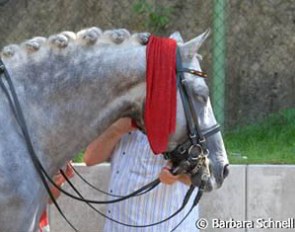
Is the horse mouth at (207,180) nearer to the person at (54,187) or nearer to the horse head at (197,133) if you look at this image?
the horse head at (197,133)

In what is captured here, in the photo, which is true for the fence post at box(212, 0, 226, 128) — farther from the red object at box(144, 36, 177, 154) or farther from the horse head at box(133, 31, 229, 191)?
the red object at box(144, 36, 177, 154)

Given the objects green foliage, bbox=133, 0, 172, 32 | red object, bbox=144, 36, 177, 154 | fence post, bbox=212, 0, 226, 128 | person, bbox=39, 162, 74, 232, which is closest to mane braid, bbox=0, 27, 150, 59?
red object, bbox=144, 36, 177, 154

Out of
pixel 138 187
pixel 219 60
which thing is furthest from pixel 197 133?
pixel 219 60

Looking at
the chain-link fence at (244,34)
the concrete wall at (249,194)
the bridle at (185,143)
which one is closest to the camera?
the bridle at (185,143)

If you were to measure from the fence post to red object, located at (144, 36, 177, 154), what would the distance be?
2916mm

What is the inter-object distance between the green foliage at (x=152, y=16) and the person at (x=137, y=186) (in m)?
3.45

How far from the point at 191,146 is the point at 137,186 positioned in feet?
2.90

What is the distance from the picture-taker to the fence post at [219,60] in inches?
263

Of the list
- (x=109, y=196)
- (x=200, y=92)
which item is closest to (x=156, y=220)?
(x=109, y=196)

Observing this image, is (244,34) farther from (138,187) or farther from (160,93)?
(160,93)

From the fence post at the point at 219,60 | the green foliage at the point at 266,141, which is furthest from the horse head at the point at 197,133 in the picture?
the fence post at the point at 219,60

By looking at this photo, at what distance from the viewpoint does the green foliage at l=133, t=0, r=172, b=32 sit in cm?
802

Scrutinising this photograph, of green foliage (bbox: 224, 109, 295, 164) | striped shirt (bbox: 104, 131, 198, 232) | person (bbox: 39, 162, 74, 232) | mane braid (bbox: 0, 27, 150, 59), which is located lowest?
green foliage (bbox: 224, 109, 295, 164)

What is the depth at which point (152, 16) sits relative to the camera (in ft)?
26.3
